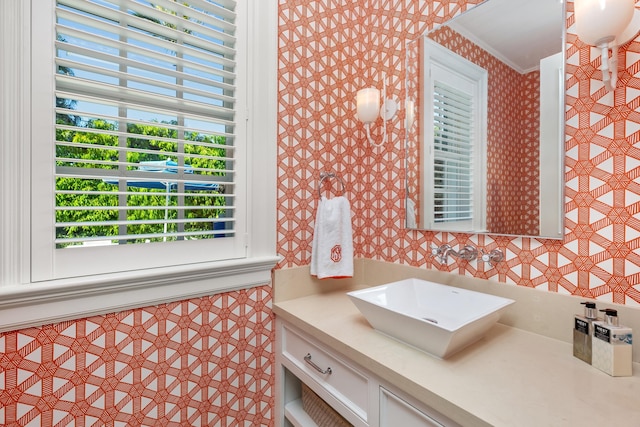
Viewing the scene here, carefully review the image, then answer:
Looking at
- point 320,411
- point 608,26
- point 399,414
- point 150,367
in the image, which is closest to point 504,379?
point 399,414

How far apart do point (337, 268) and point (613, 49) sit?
4.00 feet

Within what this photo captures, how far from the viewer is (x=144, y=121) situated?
43.6 inches

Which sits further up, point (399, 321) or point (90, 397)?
point (399, 321)

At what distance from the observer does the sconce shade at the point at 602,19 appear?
82 centimetres

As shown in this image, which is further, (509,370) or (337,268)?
(337,268)

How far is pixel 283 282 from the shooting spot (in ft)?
4.70

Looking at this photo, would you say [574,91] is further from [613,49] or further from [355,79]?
[355,79]

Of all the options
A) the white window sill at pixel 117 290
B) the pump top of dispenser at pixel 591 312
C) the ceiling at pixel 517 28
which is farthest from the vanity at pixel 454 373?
the ceiling at pixel 517 28

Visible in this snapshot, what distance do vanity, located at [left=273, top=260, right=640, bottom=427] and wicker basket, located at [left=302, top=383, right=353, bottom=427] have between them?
3cm

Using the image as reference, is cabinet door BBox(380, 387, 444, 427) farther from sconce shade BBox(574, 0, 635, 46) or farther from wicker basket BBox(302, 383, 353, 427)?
sconce shade BBox(574, 0, 635, 46)

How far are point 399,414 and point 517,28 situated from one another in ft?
4.45

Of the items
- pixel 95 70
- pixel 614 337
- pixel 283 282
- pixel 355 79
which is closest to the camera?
pixel 614 337

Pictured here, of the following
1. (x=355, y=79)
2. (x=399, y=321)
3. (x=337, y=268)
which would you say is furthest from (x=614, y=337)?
(x=355, y=79)

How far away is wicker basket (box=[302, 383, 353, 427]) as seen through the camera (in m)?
1.16
